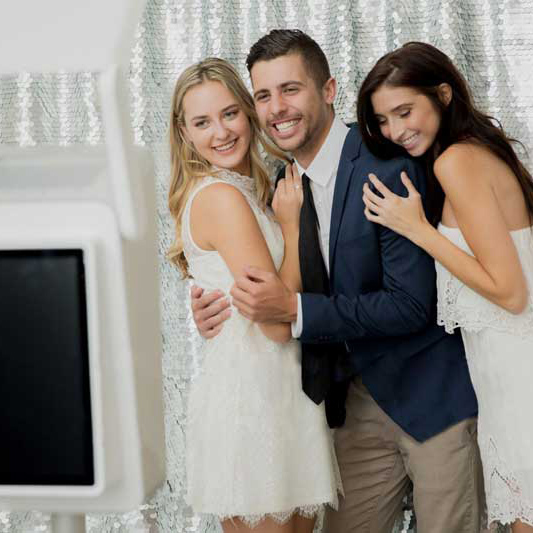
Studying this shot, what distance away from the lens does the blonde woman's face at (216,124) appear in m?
1.61

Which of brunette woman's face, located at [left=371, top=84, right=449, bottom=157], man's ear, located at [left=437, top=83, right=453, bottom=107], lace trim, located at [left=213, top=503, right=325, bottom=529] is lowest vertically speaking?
lace trim, located at [left=213, top=503, right=325, bottom=529]

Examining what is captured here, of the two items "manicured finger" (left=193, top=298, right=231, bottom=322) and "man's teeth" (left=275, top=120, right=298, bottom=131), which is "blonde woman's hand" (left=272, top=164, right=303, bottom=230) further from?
"manicured finger" (left=193, top=298, right=231, bottom=322)

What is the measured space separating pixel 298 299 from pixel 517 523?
600 mm

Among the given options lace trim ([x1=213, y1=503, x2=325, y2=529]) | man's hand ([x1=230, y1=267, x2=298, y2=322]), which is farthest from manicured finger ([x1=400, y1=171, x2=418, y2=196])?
lace trim ([x1=213, y1=503, x2=325, y2=529])

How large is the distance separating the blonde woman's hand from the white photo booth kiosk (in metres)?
0.97

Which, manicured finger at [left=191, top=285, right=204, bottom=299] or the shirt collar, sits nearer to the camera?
manicured finger at [left=191, top=285, right=204, bottom=299]

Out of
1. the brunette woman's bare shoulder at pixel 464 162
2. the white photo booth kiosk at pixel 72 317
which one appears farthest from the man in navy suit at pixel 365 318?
the white photo booth kiosk at pixel 72 317

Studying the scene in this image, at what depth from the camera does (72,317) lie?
646 mm

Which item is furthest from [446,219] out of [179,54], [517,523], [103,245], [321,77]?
[103,245]

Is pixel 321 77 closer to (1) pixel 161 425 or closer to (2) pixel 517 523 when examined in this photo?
(2) pixel 517 523

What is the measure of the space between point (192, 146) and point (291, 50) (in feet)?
0.95

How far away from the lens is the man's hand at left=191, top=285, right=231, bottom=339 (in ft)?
4.97

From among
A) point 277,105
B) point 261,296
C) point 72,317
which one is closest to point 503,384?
point 261,296

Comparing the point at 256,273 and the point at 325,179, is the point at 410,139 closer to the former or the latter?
the point at 325,179
